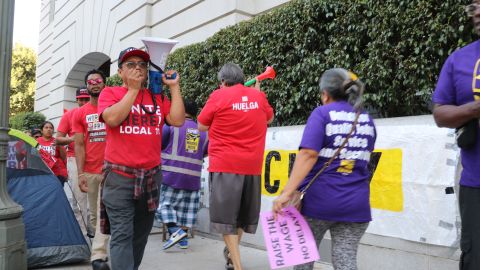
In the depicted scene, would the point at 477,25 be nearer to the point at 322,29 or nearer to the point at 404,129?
the point at 404,129

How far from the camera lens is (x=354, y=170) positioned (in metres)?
2.64

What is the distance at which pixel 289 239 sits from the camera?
2.62 metres

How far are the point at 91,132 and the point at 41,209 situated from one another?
94 centimetres

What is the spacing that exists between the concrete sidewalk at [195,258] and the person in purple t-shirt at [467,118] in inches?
111

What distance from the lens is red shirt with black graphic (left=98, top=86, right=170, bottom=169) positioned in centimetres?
313

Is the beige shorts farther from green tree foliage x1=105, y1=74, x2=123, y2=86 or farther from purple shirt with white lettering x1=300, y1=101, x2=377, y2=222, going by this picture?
green tree foliage x1=105, y1=74, x2=123, y2=86

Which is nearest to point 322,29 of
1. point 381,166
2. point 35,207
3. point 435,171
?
point 381,166

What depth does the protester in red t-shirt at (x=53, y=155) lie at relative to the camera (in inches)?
282

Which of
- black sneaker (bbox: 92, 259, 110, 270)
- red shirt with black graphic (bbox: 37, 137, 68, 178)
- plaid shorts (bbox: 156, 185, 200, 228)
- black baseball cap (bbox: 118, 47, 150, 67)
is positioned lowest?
black sneaker (bbox: 92, 259, 110, 270)

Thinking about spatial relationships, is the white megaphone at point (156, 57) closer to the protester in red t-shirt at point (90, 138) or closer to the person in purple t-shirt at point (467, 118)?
the protester in red t-shirt at point (90, 138)

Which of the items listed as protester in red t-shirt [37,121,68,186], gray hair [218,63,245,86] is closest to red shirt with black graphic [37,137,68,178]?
protester in red t-shirt [37,121,68,186]

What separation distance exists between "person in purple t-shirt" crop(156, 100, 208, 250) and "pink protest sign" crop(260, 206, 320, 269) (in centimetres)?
281

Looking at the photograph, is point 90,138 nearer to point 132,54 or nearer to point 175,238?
point 175,238

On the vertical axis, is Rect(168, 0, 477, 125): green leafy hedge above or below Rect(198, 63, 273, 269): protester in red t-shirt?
above
